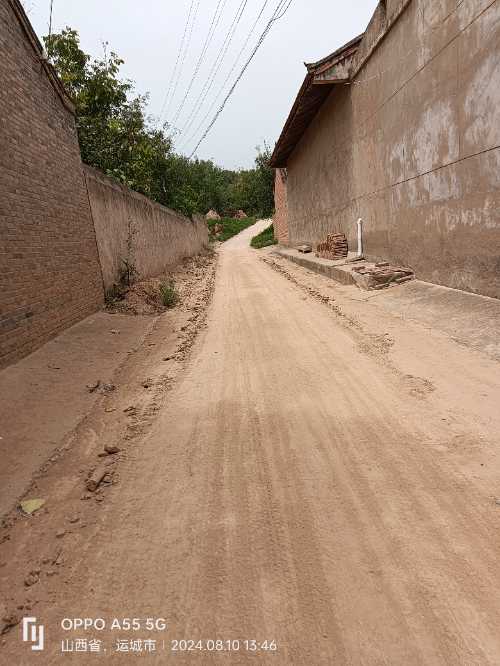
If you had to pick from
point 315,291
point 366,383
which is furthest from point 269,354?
point 315,291

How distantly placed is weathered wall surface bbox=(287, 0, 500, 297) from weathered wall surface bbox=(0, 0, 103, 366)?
6226 millimetres

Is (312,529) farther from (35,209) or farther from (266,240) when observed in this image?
(266,240)

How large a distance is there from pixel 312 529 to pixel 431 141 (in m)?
7.38

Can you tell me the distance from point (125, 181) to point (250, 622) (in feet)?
47.0

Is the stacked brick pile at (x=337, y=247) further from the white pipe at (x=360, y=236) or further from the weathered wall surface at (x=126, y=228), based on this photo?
the weathered wall surface at (x=126, y=228)

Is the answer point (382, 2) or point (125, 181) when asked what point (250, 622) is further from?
point (125, 181)

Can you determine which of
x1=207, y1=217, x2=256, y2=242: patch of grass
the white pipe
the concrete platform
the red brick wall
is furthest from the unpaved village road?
x1=207, y1=217, x2=256, y2=242: patch of grass

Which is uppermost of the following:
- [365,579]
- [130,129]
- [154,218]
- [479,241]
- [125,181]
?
[130,129]

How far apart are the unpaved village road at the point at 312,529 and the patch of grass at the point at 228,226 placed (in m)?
46.7

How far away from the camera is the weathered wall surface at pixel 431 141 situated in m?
5.88

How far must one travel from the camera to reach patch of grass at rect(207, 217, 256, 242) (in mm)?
50681

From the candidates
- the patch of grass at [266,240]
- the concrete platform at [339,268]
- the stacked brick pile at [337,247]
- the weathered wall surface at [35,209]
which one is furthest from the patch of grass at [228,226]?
the weathered wall surface at [35,209]

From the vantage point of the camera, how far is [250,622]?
1787 millimetres

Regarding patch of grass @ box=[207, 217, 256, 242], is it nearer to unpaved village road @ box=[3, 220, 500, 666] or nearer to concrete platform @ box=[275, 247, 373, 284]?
concrete platform @ box=[275, 247, 373, 284]
